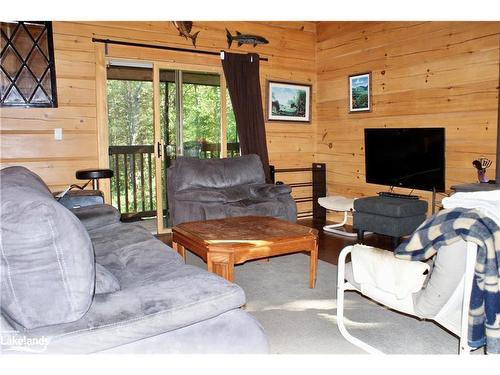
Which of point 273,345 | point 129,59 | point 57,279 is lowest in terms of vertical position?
point 273,345

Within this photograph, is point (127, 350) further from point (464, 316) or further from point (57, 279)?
point (464, 316)

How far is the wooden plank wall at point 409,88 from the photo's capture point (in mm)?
4137

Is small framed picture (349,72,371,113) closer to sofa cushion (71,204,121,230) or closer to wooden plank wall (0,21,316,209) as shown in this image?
wooden plank wall (0,21,316,209)

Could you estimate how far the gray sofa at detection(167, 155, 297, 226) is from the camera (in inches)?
159

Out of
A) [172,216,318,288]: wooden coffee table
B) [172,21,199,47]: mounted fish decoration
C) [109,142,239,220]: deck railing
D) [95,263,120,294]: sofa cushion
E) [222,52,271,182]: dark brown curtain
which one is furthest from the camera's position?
[109,142,239,220]: deck railing

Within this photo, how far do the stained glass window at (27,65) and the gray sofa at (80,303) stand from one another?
3.12 m

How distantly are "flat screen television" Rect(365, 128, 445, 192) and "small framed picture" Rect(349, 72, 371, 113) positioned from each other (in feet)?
1.78

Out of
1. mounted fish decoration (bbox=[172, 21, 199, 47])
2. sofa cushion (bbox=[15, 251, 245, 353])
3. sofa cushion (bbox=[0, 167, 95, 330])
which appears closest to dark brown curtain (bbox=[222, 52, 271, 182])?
A: mounted fish decoration (bbox=[172, 21, 199, 47])

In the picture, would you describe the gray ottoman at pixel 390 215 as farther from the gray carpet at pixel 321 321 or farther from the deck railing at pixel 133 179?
the deck railing at pixel 133 179

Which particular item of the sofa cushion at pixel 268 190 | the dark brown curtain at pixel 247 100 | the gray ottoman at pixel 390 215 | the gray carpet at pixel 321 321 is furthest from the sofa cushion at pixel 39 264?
the dark brown curtain at pixel 247 100

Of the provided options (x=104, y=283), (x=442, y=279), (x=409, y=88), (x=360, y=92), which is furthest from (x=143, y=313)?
(x=360, y=92)

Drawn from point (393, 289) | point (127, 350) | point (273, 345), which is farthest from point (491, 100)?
point (127, 350)
